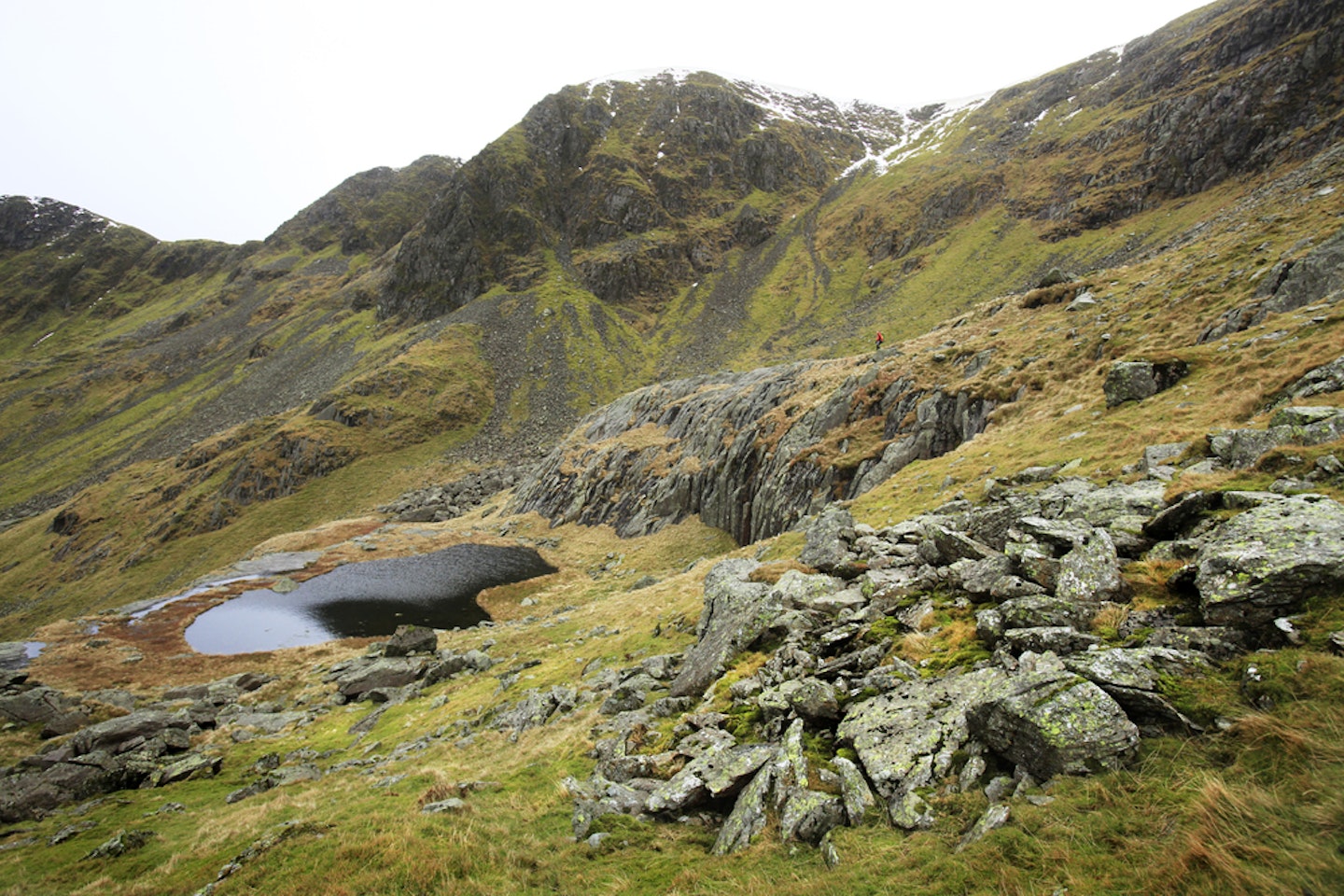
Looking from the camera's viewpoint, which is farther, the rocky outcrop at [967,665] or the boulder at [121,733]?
the boulder at [121,733]

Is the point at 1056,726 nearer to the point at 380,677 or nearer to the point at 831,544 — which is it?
the point at 831,544

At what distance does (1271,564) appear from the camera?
712cm

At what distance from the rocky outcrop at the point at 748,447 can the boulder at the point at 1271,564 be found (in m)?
21.9

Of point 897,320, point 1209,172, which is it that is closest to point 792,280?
point 897,320

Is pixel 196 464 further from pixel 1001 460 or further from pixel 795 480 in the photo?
pixel 1001 460

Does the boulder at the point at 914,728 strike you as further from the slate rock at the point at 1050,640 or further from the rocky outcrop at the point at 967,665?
the slate rock at the point at 1050,640

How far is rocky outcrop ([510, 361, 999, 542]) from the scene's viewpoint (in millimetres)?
32250

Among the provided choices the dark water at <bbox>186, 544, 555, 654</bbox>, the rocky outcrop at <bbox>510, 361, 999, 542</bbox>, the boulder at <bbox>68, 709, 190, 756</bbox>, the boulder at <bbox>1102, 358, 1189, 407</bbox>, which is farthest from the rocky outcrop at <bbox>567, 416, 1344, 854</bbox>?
the dark water at <bbox>186, 544, 555, 654</bbox>

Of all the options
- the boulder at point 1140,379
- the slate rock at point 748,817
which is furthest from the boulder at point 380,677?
the boulder at point 1140,379

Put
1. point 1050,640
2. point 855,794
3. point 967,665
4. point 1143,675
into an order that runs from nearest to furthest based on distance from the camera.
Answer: point 1143,675 → point 855,794 → point 1050,640 → point 967,665

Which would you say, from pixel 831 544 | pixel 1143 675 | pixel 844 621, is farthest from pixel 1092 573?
pixel 831 544

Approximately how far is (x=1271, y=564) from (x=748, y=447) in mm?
37484

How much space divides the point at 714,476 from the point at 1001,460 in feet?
91.3

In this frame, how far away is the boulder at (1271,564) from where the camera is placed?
6.77 metres
